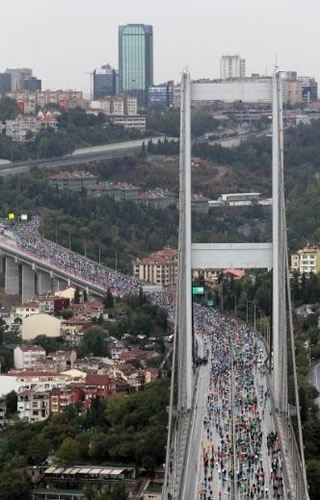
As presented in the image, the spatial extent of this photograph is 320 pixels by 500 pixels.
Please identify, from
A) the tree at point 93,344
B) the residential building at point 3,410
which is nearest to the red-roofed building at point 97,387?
the residential building at point 3,410

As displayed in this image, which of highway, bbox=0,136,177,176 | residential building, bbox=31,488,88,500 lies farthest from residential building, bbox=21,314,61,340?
highway, bbox=0,136,177,176

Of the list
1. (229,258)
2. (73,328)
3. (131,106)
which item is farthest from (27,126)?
(229,258)

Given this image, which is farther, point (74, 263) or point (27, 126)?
point (27, 126)

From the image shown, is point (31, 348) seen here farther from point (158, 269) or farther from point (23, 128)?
point (23, 128)

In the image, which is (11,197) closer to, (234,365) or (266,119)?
(266,119)

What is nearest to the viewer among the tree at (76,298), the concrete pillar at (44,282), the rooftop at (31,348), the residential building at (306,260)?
the rooftop at (31,348)

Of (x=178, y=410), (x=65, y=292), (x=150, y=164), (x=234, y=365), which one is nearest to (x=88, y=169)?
(x=150, y=164)

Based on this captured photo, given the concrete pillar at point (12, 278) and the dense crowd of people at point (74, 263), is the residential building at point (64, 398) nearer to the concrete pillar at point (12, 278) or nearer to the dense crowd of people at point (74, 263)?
the dense crowd of people at point (74, 263)
